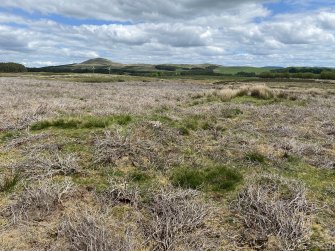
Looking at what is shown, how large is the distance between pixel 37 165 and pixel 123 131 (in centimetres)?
337

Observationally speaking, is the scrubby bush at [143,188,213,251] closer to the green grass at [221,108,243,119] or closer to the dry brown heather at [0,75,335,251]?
the dry brown heather at [0,75,335,251]

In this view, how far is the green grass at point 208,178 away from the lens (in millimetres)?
7227

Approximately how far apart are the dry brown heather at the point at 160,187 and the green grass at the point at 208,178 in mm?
Answer: 23

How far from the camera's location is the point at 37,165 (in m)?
7.75

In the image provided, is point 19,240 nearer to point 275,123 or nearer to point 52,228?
point 52,228

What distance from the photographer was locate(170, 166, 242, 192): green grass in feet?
23.7

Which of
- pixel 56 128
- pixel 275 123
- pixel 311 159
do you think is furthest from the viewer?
pixel 275 123

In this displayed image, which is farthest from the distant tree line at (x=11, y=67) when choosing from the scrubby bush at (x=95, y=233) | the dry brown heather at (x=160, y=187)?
the scrubby bush at (x=95, y=233)

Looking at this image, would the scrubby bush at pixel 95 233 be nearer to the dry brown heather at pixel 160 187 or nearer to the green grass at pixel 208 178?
the dry brown heather at pixel 160 187

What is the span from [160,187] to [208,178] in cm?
129

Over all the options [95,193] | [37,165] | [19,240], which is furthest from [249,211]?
[37,165]

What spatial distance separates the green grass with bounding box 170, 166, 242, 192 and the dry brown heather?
0.02 m

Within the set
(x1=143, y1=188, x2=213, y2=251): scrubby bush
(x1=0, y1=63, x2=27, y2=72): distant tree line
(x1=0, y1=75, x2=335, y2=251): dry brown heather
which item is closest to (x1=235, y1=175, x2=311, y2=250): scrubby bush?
(x1=0, y1=75, x2=335, y2=251): dry brown heather

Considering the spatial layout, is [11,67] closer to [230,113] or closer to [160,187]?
[230,113]
